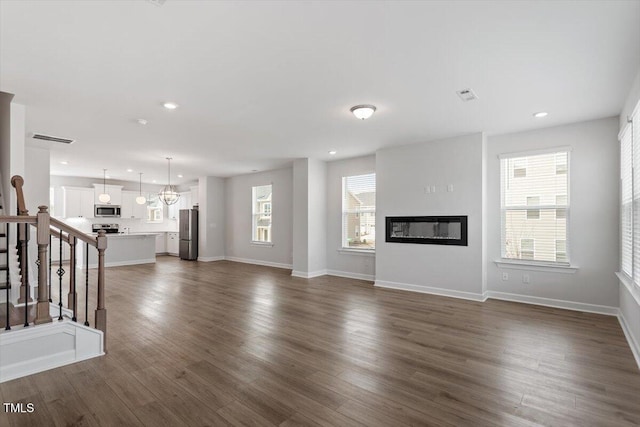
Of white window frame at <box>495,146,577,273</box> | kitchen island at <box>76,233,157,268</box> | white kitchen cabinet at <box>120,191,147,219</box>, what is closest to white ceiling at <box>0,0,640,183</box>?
white window frame at <box>495,146,577,273</box>

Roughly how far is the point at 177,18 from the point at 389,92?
88.8 inches

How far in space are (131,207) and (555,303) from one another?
12130mm

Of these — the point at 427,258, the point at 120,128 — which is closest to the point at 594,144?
A: the point at 427,258

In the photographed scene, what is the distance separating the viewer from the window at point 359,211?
23.7 ft

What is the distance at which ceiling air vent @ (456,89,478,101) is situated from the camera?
3.63 metres

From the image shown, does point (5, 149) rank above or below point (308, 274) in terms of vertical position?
above

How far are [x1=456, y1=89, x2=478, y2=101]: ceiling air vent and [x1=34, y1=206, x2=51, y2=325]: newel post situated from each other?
4317mm

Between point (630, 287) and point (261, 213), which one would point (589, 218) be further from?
point (261, 213)

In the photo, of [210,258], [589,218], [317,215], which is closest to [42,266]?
[317,215]

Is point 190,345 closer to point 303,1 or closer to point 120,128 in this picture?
point 303,1

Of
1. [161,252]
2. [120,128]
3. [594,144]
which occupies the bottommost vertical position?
[161,252]

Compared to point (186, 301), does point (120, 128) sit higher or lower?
higher

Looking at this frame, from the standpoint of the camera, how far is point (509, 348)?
332 centimetres

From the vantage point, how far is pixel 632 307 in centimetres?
339
